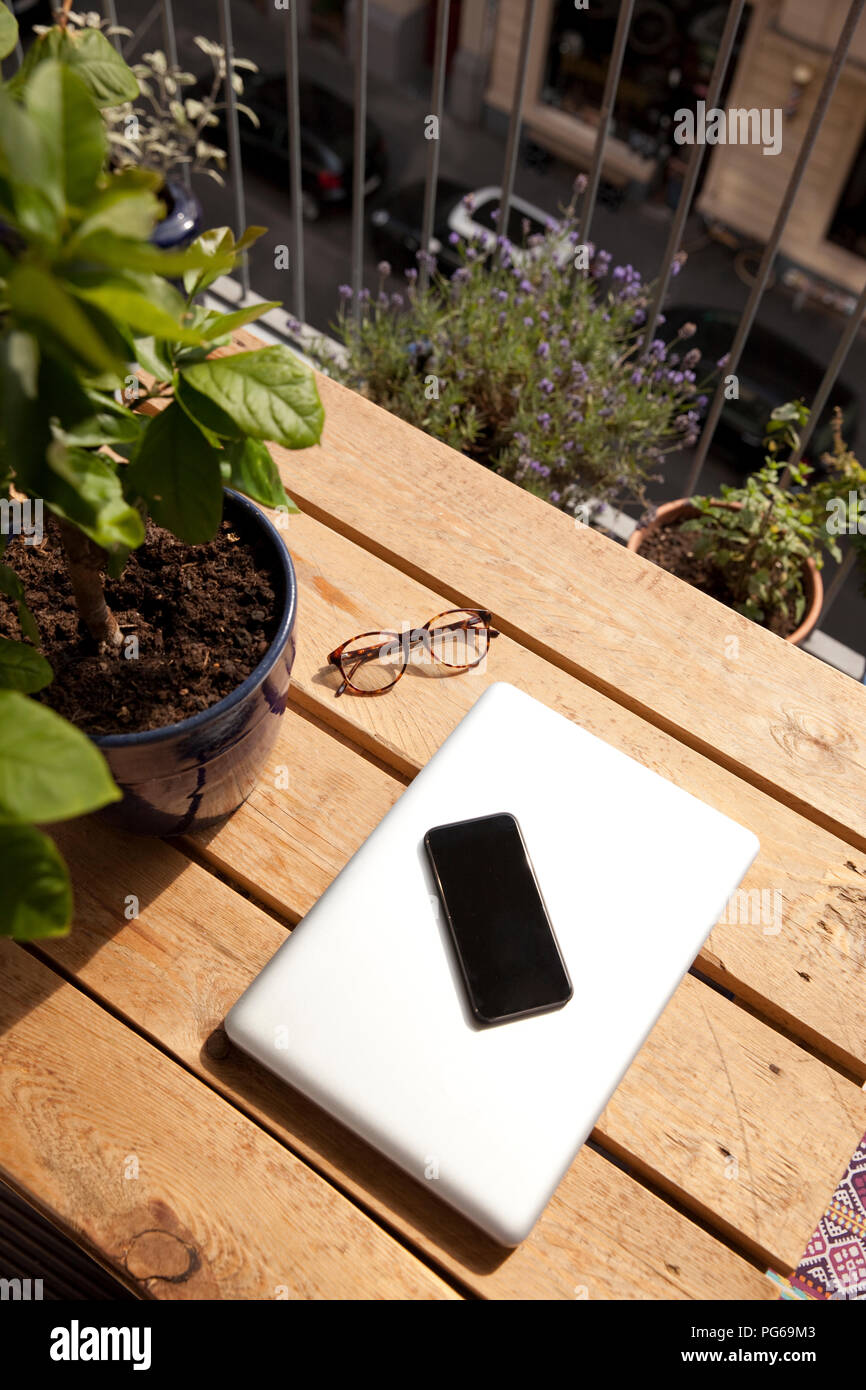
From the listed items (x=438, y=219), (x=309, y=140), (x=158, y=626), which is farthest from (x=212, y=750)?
(x=309, y=140)

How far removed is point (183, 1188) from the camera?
0.86m

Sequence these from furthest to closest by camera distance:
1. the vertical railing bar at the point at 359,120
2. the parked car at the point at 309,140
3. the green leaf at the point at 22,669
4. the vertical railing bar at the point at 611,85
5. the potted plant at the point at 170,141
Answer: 1. the parked car at the point at 309,140
2. the potted plant at the point at 170,141
3. the vertical railing bar at the point at 359,120
4. the vertical railing bar at the point at 611,85
5. the green leaf at the point at 22,669

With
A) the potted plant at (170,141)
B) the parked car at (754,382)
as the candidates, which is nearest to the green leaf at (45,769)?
the potted plant at (170,141)

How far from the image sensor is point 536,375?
6.49 feet

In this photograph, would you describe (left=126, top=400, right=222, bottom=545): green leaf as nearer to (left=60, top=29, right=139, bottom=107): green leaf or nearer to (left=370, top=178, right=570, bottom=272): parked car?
(left=60, top=29, right=139, bottom=107): green leaf

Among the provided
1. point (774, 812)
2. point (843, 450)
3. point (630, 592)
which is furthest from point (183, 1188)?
point (843, 450)

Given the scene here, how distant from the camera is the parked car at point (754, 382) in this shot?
5617 millimetres

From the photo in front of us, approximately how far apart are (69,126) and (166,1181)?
0.77 metres

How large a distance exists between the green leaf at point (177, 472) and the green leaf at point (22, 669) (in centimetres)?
16

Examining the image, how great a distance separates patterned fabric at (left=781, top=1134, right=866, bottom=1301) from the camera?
1363 millimetres

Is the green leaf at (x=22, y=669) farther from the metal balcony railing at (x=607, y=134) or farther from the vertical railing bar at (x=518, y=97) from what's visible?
the vertical railing bar at (x=518, y=97)

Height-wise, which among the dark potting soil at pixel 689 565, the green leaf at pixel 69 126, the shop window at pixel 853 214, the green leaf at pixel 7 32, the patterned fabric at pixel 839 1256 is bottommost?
the shop window at pixel 853 214

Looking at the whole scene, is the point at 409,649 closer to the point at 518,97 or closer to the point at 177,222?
the point at 518,97

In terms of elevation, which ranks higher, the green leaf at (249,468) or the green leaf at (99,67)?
the green leaf at (99,67)
